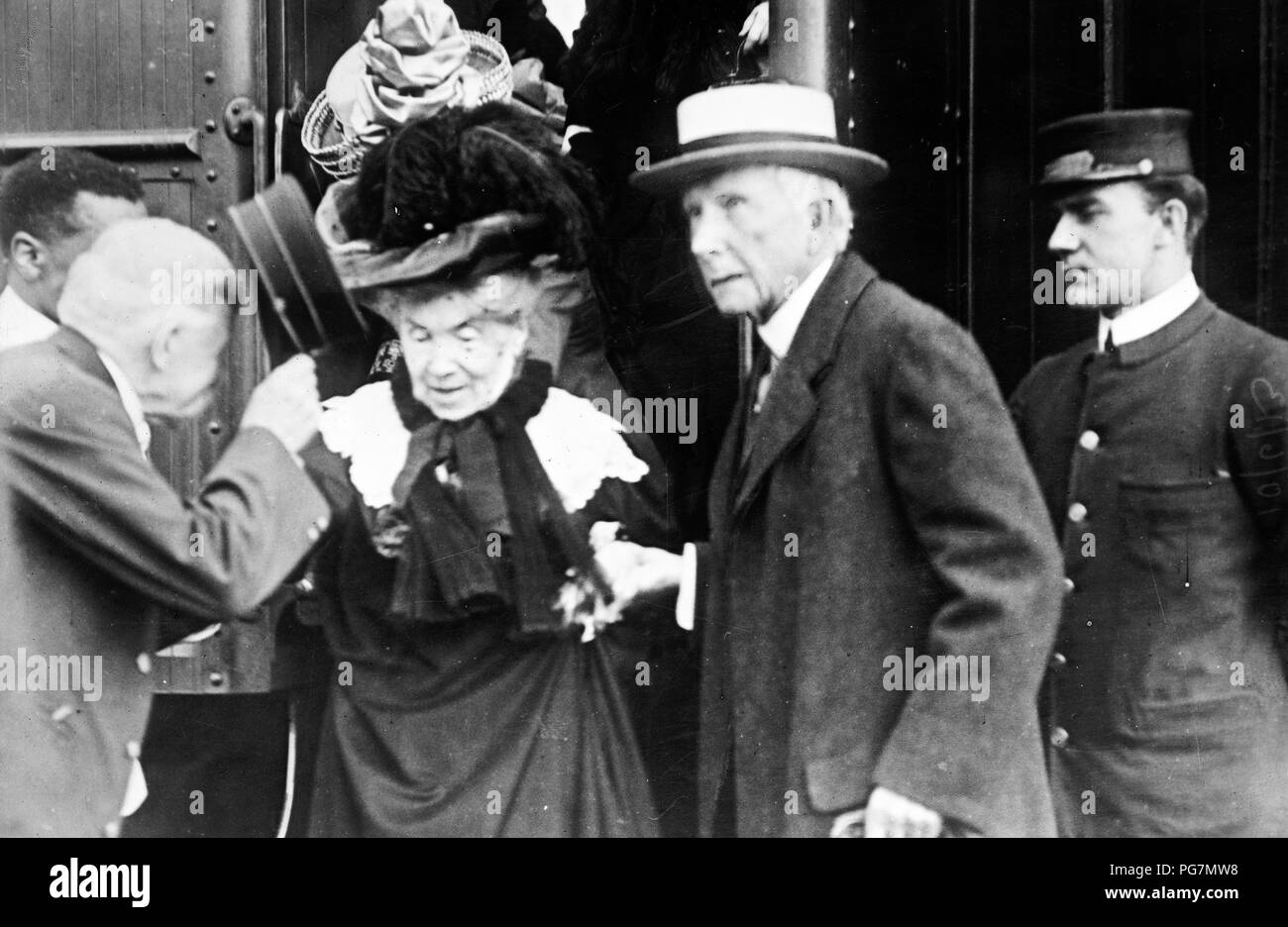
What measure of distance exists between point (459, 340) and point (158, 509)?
91 centimetres

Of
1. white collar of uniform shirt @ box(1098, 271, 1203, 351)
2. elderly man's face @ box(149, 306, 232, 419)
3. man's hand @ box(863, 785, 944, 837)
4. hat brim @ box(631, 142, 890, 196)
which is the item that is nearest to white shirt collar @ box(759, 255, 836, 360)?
hat brim @ box(631, 142, 890, 196)

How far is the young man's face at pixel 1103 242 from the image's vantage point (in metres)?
4.04

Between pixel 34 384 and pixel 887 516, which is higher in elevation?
pixel 34 384

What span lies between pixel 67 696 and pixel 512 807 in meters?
1.22

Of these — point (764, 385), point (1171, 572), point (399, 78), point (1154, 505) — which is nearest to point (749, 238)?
point (764, 385)

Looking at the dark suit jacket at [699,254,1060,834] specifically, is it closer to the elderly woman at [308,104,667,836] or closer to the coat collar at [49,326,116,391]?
the elderly woman at [308,104,667,836]

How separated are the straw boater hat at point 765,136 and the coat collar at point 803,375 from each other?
25 cm

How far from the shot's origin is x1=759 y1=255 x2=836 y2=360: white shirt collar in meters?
4.01

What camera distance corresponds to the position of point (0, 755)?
4.10 meters

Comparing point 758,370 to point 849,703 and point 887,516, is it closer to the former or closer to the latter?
point 887,516

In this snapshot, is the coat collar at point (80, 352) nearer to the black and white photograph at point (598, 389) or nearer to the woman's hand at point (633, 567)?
the black and white photograph at point (598, 389)

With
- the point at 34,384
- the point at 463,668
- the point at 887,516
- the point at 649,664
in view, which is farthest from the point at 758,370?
the point at 34,384

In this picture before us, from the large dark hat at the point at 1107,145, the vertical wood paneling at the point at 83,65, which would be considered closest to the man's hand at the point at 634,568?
the large dark hat at the point at 1107,145
